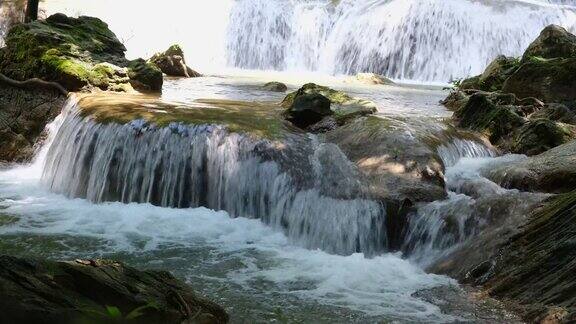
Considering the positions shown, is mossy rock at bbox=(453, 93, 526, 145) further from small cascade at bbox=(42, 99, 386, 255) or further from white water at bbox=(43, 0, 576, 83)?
white water at bbox=(43, 0, 576, 83)

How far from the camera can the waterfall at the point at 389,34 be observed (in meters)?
26.4

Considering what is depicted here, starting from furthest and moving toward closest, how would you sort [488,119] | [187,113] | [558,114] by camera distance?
[558,114]
[488,119]
[187,113]

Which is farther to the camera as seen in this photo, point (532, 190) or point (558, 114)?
point (558, 114)

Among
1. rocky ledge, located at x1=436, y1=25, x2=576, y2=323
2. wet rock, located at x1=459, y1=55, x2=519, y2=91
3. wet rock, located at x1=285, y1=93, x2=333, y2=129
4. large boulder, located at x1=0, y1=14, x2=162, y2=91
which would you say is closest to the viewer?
rocky ledge, located at x1=436, y1=25, x2=576, y2=323

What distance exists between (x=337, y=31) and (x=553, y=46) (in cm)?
1427

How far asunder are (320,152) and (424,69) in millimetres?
18342

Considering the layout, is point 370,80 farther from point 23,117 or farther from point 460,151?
point 23,117

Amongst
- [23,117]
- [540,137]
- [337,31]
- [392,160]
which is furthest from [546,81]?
[337,31]

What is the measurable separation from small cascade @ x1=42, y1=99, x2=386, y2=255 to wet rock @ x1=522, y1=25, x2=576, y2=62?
28.4ft

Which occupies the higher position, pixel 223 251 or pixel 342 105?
pixel 342 105

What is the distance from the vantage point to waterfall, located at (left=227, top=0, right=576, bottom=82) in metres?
26.4

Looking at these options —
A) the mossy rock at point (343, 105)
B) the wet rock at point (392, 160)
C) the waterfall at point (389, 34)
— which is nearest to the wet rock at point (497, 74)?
the mossy rock at point (343, 105)

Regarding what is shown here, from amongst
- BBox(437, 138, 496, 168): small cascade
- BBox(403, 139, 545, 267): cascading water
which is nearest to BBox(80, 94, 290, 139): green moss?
BBox(437, 138, 496, 168): small cascade

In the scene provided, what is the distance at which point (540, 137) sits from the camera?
9.95 meters
